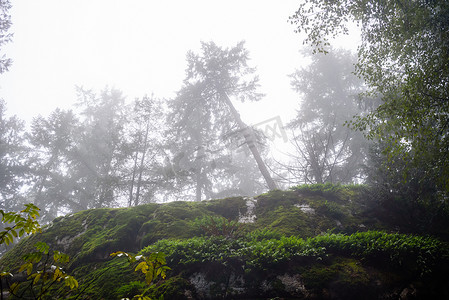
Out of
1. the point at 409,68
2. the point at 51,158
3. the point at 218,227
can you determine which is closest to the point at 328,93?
the point at 409,68

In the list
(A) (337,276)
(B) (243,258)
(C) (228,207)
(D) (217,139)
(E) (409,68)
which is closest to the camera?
(A) (337,276)

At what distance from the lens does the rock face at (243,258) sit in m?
4.32

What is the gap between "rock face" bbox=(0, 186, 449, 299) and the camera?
4.32 metres

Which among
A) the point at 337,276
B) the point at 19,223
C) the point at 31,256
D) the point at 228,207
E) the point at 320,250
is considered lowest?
the point at 337,276

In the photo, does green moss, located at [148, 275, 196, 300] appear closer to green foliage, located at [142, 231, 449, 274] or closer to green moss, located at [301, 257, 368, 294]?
green foliage, located at [142, 231, 449, 274]

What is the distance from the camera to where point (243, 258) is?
17.3 ft

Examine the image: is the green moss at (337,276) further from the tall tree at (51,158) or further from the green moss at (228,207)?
the tall tree at (51,158)

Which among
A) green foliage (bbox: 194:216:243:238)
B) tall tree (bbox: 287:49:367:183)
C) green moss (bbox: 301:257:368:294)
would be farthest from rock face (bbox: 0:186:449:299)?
tall tree (bbox: 287:49:367:183)

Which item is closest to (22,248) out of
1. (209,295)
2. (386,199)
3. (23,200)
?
(209,295)

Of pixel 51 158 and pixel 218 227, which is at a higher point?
Result: pixel 51 158

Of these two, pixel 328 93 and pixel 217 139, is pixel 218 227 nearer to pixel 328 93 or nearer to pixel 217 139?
pixel 217 139

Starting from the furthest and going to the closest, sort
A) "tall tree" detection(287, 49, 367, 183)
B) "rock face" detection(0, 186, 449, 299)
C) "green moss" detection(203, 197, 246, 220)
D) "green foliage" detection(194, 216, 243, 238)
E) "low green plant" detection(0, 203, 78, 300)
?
"tall tree" detection(287, 49, 367, 183)
"green moss" detection(203, 197, 246, 220)
"green foliage" detection(194, 216, 243, 238)
"rock face" detection(0, 186, 449, 299)
"low green plant" detection(0, 203, 78, 300)

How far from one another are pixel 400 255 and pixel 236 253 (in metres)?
3.48

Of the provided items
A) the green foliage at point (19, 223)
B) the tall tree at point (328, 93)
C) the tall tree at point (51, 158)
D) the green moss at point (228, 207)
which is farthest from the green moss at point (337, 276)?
the tall tree at point (51, 158)
